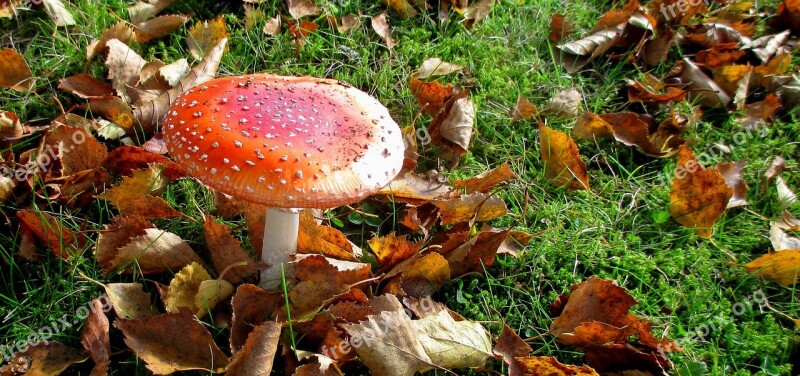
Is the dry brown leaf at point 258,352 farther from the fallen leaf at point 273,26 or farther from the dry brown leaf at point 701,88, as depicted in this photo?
the dry brown leaf at point 701,88

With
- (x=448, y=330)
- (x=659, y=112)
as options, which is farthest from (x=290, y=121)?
(x=659, y=112)

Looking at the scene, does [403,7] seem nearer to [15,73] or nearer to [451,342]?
[15,73]

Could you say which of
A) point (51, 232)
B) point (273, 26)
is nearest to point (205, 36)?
point (273, 26)

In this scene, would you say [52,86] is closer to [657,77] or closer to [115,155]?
[115,155]

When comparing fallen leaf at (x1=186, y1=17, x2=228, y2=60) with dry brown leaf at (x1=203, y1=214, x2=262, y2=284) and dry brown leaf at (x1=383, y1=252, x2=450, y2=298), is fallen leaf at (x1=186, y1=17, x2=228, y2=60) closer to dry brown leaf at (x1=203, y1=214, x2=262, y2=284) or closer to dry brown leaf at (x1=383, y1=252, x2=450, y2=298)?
dry brown leaf at (x1=203, y1=214, x2=262, y2=284)

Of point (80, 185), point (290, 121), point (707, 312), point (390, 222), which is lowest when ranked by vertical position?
point (707, 312)

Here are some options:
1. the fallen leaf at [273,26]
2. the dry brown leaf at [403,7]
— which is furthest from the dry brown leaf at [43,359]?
the dry brown leaf at [403,7]
